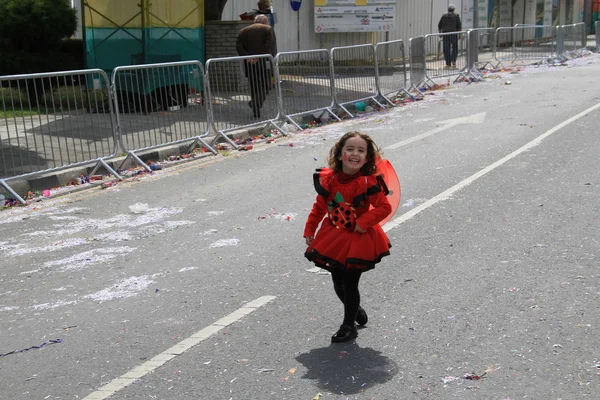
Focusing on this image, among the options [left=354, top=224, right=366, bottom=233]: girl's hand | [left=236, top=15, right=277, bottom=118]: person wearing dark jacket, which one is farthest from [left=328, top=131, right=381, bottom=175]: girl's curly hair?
[left=236, top=15, right=277, bottom=118]: person wearing dark jacket

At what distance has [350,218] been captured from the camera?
489 cm

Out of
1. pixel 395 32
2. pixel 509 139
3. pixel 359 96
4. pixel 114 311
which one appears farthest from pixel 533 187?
pixel 395 32

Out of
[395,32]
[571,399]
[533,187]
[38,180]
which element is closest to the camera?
[571,399]

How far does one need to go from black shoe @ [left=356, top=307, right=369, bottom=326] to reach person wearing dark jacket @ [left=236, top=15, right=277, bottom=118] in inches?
369

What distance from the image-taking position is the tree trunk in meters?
20.5

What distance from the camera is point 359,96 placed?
1733 centimetres

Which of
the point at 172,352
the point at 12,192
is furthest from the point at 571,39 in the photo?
the point at 172,352

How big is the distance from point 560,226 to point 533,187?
5.33ft

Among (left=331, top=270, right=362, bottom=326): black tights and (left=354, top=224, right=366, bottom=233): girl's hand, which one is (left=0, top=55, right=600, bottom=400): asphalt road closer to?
(left=331, top=270, right=362, bottom=326): black tights

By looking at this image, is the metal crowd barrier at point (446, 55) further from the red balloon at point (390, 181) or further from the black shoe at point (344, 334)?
the black shoe at point (344, 334)

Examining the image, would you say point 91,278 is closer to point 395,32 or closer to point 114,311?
point 114,311

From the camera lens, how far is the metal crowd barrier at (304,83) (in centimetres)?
1474

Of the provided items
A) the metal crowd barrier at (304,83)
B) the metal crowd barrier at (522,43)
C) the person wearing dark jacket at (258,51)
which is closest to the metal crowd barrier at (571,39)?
the metal crowd barrier at (522,43)

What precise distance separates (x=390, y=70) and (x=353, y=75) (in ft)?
5.33
